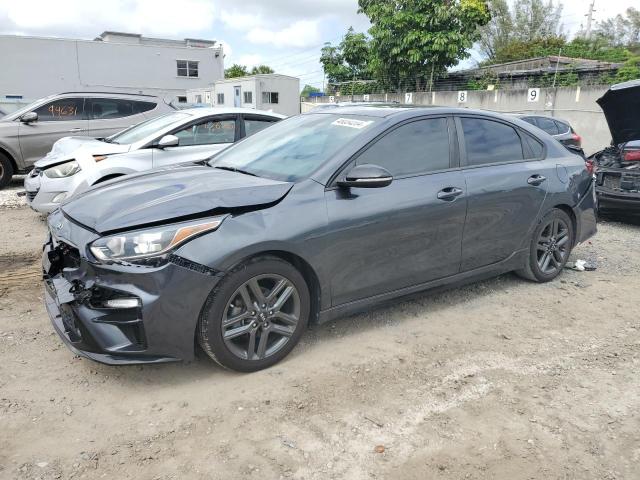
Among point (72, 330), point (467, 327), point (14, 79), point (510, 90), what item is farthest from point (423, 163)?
point (14, 79)

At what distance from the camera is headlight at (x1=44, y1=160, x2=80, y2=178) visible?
248 inches

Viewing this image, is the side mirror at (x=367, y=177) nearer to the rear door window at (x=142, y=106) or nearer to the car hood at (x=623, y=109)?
the car hood at (x=623, y=109)

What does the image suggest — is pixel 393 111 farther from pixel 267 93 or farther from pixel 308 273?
pixel 267 93

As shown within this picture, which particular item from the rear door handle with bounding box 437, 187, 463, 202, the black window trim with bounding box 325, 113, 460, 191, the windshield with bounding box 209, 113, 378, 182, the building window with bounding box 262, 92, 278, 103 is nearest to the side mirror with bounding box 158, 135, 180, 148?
the windshield with bounding box 209, 113, 378, 182

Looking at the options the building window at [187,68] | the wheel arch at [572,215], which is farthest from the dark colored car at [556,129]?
the building window at [187,68]

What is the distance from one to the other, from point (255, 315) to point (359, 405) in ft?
2.61

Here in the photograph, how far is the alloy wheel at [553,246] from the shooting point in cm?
489

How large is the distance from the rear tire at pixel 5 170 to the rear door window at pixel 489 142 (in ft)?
27.7

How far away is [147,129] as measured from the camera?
6988 millimetres

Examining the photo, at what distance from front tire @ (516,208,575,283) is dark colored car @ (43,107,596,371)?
46mm

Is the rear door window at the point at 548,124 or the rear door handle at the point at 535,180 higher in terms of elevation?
the rear door window at the point at 548,124

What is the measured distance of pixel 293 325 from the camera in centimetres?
336

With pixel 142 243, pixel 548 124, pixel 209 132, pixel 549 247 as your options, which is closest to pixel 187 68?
pixel 548 124

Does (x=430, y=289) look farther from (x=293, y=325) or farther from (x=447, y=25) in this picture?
(x=447, y=25)
